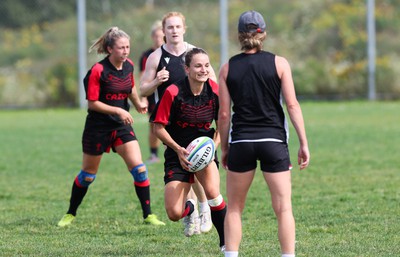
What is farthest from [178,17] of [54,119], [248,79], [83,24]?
[83,24]

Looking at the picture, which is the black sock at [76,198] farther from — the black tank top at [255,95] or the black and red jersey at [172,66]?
the black tank top at [255,95]

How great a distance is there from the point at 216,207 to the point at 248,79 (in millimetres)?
1624

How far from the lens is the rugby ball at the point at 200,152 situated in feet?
21.2

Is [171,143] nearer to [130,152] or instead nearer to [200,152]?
[200,152]

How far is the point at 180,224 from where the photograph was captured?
8.05 m

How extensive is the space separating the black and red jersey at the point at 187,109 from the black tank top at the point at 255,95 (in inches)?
42.5

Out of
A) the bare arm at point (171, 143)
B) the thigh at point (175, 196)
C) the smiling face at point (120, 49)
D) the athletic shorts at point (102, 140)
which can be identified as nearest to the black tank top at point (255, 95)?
the bare arm at point (171, 143)

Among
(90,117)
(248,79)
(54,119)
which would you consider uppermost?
(248,79)

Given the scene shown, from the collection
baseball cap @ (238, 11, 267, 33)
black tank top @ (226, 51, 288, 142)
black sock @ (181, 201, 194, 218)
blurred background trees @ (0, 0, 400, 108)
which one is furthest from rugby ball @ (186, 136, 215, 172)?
blurred background trees @ (0, 0, 400, 108)

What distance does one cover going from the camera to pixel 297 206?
8805mm

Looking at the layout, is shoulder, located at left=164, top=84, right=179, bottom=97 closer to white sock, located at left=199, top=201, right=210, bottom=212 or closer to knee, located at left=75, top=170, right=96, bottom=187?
white sock, located at left=199, top=201, right=210, bottom=212

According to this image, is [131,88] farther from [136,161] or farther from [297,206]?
[297,206]

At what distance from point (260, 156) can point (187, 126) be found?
132cm

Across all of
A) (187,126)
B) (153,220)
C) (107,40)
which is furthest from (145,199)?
(187,126)
